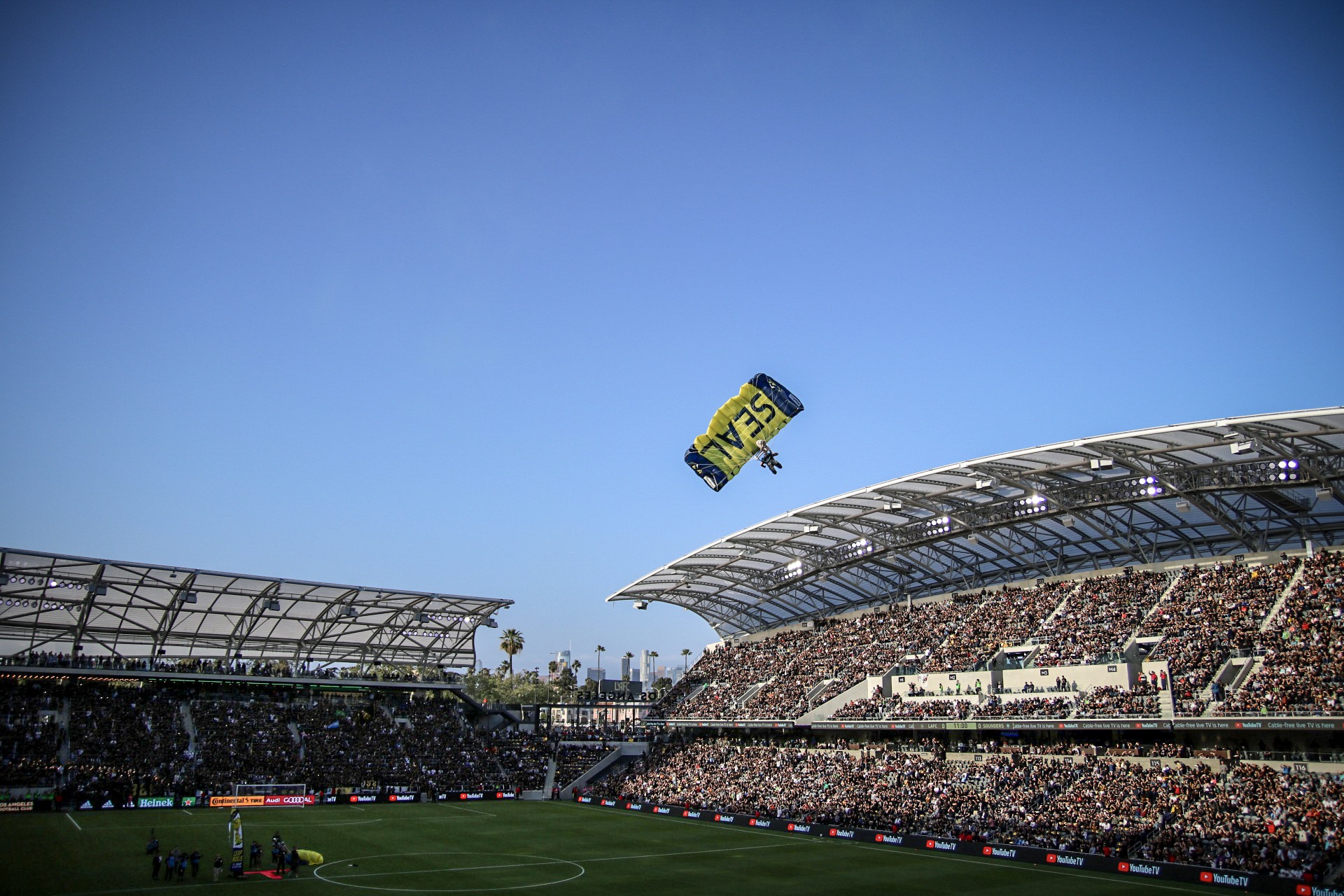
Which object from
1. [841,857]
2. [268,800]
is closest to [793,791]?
[841,857]

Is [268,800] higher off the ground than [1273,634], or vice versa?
[1273,634]

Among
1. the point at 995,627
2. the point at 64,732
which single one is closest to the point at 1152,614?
the point at 995,627

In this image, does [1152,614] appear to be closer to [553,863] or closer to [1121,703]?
[1121,703]

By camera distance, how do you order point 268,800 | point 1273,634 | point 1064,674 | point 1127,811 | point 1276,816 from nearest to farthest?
point 1276,816
point 1127,811
point 1273,634
point 1064,674
point 268,800

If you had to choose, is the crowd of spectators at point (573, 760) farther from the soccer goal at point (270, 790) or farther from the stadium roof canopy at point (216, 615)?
the soccer goal at point (270, 790)

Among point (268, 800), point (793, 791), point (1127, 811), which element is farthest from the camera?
point (268, 800)

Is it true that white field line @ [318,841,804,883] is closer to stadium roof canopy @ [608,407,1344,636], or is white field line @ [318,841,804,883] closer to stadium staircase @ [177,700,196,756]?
stadium roof canopy @ [608,407,1344,636]

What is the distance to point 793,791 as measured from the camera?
46.6 metres

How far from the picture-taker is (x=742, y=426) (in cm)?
3312

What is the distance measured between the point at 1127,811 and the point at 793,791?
17770 millimetres

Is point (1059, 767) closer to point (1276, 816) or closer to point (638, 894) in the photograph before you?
point (1276, 816)

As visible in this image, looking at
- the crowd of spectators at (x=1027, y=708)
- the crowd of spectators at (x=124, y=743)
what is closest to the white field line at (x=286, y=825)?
the crowd of spectators at (x=124, y=743)

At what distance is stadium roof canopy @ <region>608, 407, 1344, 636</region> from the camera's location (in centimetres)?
3500

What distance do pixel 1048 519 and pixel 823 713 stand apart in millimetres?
15983
